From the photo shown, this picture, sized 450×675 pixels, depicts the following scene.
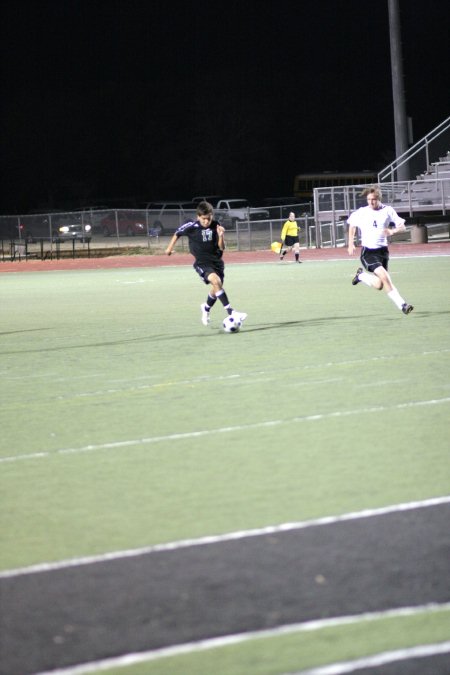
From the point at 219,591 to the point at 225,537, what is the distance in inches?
35.4

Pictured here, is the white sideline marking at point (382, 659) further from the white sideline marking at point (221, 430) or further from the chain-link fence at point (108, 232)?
the chain-link fence at point (108, 232)

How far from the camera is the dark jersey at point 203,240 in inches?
653

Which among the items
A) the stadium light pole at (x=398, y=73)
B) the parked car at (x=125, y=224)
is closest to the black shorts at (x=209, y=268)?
the stadium light pole at (x=398, y=73)

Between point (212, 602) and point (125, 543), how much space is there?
3.62ft

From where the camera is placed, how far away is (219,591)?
520 cm

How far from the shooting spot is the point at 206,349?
1470 centimetres

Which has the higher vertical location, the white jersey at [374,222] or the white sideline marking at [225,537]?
the white jersey at [374,222]

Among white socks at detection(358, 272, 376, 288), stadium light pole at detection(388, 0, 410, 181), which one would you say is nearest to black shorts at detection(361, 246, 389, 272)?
white socks at detection(358, 272, 376, 288)

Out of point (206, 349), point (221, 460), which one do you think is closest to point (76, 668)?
point (221, 460)

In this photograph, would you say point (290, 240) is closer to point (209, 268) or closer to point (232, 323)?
point (209, 268)

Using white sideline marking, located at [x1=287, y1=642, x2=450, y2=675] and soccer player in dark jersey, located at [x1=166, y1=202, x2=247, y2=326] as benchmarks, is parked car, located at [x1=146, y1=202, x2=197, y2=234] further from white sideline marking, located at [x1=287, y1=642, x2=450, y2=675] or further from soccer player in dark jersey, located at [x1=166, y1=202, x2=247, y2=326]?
white sideline marking, located at [x1=287, y1=642, x2=450, y2=675]

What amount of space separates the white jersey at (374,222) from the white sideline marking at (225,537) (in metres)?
10.8

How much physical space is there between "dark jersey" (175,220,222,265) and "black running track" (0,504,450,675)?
1070 cm

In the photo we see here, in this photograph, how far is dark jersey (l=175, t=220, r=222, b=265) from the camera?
16.6 metres
